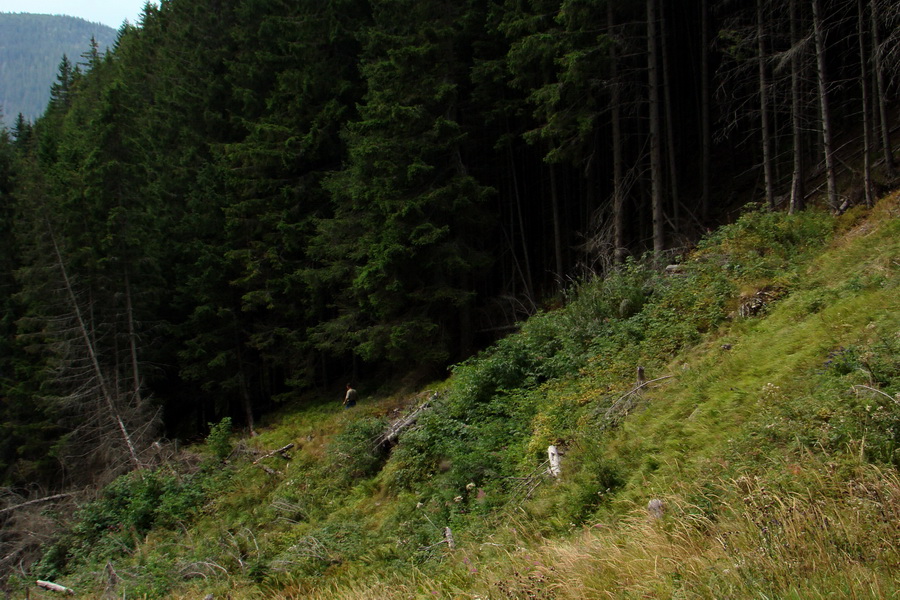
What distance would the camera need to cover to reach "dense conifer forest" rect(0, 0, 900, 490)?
46.5 feet

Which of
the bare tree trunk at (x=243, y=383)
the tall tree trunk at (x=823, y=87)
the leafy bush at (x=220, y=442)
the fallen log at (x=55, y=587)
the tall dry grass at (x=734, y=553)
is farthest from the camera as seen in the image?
the bare tree trunk at (x=243, y=383)

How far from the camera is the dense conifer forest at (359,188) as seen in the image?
46.5 feet

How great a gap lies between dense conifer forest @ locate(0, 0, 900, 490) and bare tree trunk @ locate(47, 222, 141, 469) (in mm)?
109

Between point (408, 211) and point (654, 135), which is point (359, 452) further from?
point (654, 135)

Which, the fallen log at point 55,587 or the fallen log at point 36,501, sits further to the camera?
the fallen log at point 36,501

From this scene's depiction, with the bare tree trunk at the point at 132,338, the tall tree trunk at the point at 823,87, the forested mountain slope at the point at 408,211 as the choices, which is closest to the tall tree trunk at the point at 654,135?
the forested mountain slope at the point at 408,211

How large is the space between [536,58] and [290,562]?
41.4 feet

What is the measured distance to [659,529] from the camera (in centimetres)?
361

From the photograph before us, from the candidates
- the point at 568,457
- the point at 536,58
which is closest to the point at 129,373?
the point at 536,58

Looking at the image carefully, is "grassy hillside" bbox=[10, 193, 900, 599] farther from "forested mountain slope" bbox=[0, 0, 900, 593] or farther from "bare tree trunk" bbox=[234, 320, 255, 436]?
"bare tree trunk" bbox=[234, 320, 255, 436]

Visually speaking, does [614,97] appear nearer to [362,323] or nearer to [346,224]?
[346,224]

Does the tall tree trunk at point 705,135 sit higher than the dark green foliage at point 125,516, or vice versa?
the tall tree trunk at point 705,135

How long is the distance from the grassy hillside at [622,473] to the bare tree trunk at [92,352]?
416cm

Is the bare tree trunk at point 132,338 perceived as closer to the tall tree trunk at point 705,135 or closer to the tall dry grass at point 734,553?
the tall dry grass at point 734,553
